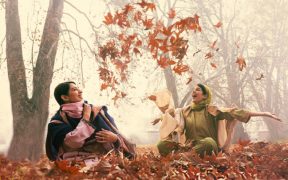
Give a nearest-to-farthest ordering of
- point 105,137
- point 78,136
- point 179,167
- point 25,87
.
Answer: point 78,136
point 105,137
point 179,167
point 25,87

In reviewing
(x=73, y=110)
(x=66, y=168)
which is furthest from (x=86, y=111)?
(x=66, y=168)

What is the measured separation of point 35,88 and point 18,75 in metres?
0.51

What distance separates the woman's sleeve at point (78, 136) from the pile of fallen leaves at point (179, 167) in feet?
0.82

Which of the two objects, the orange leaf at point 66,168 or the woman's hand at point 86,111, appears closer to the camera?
the orange leaf at point 66,168

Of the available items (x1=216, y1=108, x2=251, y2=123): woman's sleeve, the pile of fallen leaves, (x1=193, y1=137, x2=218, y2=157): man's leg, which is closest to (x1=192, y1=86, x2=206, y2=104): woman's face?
(x1=216, y1=108, x2=251, y2=123): woman's sleeve

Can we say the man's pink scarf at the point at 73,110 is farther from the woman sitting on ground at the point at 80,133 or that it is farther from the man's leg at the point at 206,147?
the man's leg at the point at 206,147

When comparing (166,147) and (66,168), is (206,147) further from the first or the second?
(66,168)

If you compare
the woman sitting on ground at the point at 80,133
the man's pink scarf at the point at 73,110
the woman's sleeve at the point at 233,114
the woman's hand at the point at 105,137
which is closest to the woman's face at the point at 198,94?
the woman's sleeve at the point at 233,114

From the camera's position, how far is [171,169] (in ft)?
16.9

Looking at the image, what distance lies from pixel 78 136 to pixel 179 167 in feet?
4.59

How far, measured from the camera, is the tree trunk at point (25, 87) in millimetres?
8867

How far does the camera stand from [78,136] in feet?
16.8

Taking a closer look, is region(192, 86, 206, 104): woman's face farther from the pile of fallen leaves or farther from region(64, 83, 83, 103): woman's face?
region(64, 83, 83, 103): woman's face

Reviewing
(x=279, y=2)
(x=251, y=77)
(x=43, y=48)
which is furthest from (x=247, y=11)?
(x=43, y=48)
